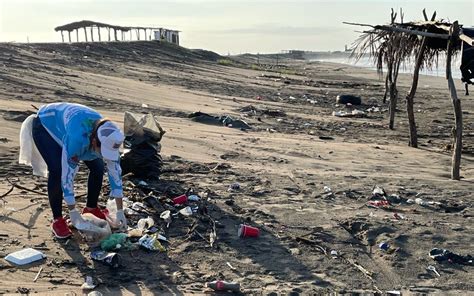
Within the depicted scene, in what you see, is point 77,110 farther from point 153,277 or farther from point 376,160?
point 376,160

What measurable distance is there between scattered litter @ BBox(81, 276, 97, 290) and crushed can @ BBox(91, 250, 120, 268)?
0.27 meters

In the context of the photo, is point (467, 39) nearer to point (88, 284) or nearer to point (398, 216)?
point (398, 216)

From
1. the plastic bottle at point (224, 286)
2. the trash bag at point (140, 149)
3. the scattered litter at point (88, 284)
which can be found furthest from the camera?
the trash bag at point (140, 149)

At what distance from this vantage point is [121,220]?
495cm

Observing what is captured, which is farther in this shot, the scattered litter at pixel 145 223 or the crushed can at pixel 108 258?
the scattered litter at pixel 145 223

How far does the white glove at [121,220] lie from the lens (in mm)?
4890

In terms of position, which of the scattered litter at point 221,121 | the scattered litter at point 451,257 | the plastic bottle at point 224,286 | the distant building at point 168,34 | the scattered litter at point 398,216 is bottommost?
the scattered litter at point 451,257

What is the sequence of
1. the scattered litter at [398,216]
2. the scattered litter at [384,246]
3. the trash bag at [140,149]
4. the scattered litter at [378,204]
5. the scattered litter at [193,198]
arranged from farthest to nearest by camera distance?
the trash bag at [140,149] → the scattered litter at [378,204] → the scattered litter at [193,198] → the scattered litter at [398,216] → the scattered litter at [384,246]

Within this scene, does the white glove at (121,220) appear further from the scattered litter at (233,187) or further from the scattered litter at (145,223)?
the scattered litter at (233,187)

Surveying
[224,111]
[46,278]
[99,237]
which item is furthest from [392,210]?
[224,111]

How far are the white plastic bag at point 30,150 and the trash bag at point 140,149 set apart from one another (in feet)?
5.48

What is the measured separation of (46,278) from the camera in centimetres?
422

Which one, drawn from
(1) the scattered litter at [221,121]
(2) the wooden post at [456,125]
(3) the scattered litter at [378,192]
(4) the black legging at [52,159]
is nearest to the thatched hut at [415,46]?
(2) the wooden post at [456,125]

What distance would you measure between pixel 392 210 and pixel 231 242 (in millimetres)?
2248
